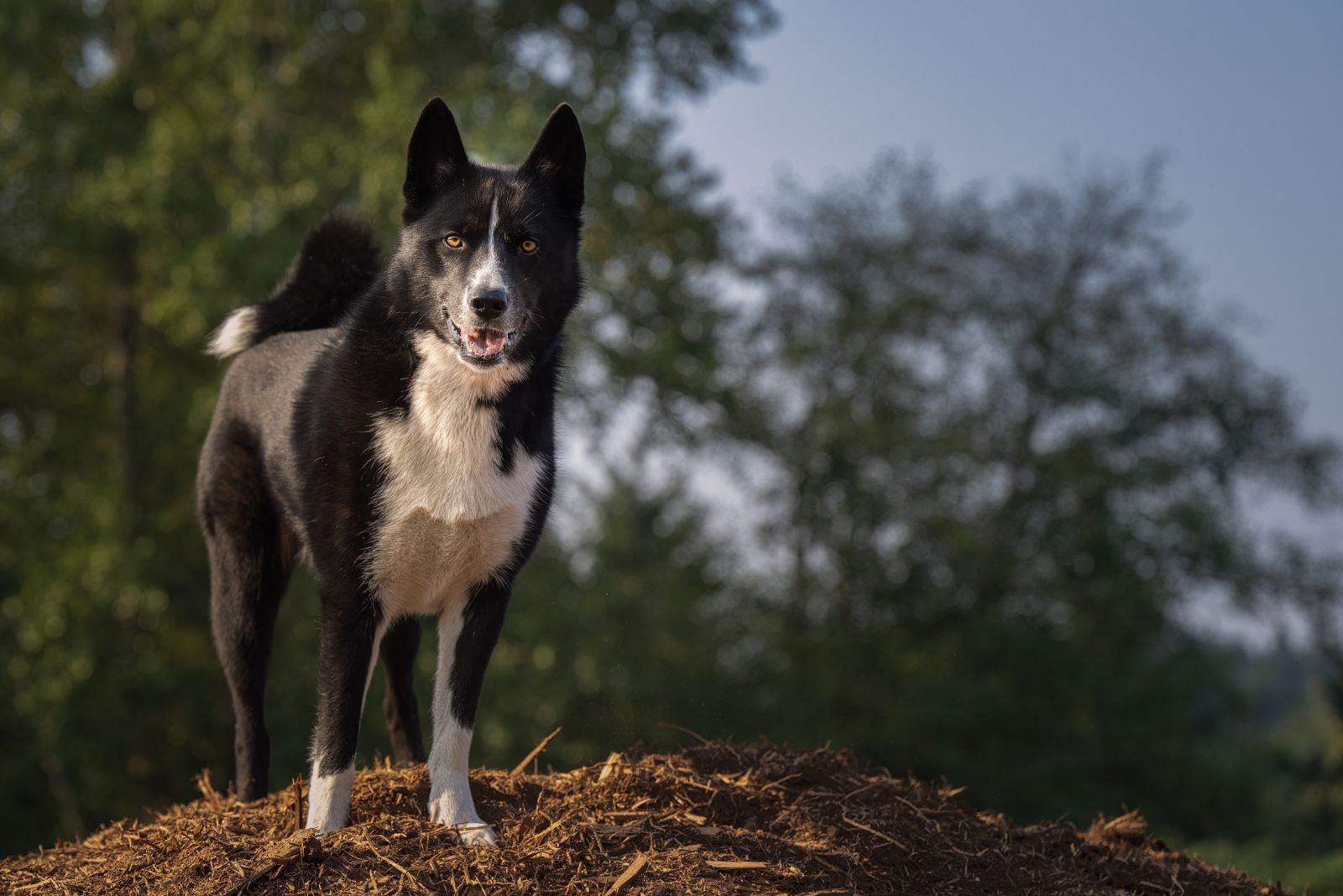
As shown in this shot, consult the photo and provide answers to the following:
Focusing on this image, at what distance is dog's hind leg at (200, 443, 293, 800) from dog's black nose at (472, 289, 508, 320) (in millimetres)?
1942

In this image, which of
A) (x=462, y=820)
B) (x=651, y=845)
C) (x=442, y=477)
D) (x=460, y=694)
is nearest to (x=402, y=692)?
(x=460, y=694)

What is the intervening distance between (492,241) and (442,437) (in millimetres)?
780

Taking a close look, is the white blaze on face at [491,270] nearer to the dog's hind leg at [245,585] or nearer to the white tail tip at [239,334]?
the dog's hind leg at [245,585]

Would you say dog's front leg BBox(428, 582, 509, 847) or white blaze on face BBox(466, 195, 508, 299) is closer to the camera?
white blaze on face BBox(466, 195, 508, 299)

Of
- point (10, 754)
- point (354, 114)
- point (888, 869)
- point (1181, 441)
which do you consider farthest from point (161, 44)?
point (1181, 441)

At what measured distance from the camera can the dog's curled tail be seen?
682cm

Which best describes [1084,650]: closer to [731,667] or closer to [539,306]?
[731,667]

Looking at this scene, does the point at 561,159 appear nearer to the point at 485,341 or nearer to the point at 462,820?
the point at 485,341

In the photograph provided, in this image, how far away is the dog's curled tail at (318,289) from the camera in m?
6.82

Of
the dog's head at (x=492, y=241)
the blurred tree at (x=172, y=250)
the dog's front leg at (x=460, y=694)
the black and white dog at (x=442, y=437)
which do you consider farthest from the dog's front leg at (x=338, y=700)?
the blurred tree at (x=172, y=250)

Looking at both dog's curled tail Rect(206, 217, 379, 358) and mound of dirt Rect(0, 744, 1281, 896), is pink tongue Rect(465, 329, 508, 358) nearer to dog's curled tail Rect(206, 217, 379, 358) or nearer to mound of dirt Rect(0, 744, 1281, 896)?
mound of dirt Rect(0, 744, 1281, 896)

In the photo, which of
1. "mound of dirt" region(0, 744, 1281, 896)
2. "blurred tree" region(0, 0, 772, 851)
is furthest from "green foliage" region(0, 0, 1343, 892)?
"mound of dirt" region(0, 744, 1281, 896)

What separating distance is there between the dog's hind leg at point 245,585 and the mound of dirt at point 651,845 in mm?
292

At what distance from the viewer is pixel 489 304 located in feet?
15.5
